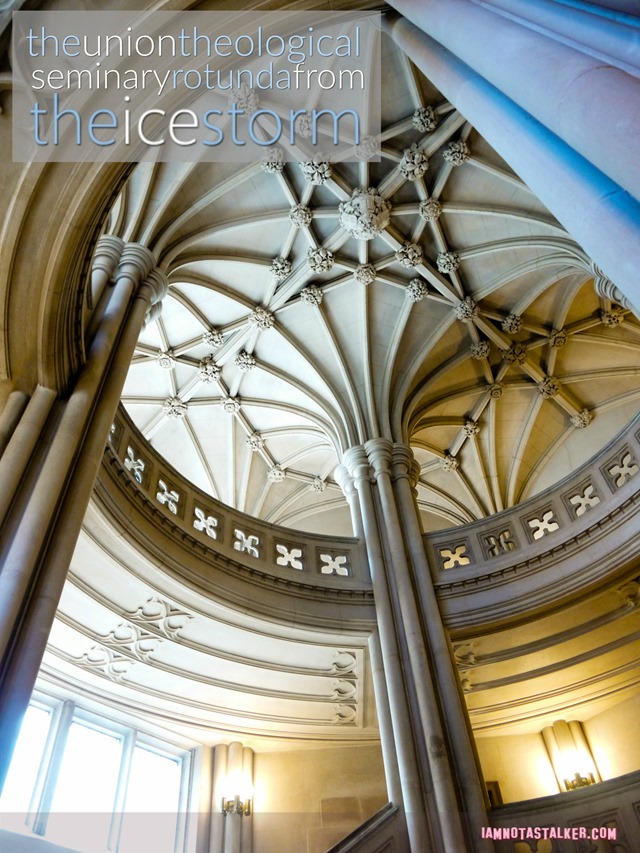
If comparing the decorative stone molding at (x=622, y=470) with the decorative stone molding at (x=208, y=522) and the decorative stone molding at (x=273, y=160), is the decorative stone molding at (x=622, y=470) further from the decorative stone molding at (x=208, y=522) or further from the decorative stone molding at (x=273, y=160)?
the decorative stone molding at (x=273, y=160)

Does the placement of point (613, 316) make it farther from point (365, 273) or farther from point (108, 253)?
point (108, 253)

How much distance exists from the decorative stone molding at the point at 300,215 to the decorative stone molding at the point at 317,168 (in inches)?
20.2

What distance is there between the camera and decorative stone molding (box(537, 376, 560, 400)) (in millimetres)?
13586

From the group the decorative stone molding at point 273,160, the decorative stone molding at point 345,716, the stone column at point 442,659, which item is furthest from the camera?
the decorative stone molding at point 273,160

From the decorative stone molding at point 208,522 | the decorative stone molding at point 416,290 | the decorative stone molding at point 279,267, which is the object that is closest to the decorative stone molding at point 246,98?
the decorative stone molding at point 279,267

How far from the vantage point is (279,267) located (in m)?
12.0

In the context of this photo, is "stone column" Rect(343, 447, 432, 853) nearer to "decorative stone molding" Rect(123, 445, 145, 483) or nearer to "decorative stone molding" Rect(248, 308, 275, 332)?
"decorative stone molding" Rect(248, 308, 275, 332)

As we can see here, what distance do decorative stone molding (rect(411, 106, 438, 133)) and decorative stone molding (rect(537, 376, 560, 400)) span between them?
18.2 ft

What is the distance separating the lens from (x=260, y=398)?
45.5ft

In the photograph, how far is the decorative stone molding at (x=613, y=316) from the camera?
12742 mm

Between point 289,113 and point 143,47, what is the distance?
474cm

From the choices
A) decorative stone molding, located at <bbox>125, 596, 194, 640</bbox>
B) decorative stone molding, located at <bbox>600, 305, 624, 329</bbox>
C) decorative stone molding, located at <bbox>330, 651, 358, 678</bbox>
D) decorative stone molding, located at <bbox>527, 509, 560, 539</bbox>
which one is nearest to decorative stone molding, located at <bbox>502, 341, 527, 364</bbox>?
decorative stone molding, located at <bbox>600, 305, 624, 329</bbox>

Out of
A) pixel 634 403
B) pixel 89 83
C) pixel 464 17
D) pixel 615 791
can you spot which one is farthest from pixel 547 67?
pixel 634 403

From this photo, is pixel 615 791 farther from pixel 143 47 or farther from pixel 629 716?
pixel 143 47
